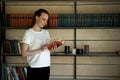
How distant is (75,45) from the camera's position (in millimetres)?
3467

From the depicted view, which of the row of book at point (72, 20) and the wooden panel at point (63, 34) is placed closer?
the row of book at point (72, 20)

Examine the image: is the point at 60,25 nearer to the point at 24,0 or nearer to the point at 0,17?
the point at 24,0

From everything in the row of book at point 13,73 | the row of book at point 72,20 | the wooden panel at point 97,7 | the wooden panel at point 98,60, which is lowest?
the row of book at point 13,73

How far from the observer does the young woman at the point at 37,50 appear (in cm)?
202

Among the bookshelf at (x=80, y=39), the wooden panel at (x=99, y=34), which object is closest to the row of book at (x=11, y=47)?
the bookshelf at (x=80, y=39)

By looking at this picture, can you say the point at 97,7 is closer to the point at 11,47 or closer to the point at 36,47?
the point at 11,47

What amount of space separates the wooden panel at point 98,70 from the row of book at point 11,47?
104cm

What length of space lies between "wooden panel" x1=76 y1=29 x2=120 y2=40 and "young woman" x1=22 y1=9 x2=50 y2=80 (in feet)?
4.92

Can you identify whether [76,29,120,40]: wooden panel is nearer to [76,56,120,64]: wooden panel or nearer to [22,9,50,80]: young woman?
[76,56,120,64]: wooden panel

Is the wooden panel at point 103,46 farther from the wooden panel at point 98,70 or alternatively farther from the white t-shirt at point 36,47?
the white t-shirt at point 36,47

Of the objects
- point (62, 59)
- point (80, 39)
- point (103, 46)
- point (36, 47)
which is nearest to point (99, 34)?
point (103, 46)

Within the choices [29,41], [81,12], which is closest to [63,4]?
[81,12]

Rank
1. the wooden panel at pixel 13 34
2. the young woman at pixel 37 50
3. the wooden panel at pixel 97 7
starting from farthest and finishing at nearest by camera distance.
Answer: the wooden panel at pixel 13 34 < the wooden panel at pixel 97 7 < the young woman at pixel 37 50

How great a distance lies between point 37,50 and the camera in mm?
2004
